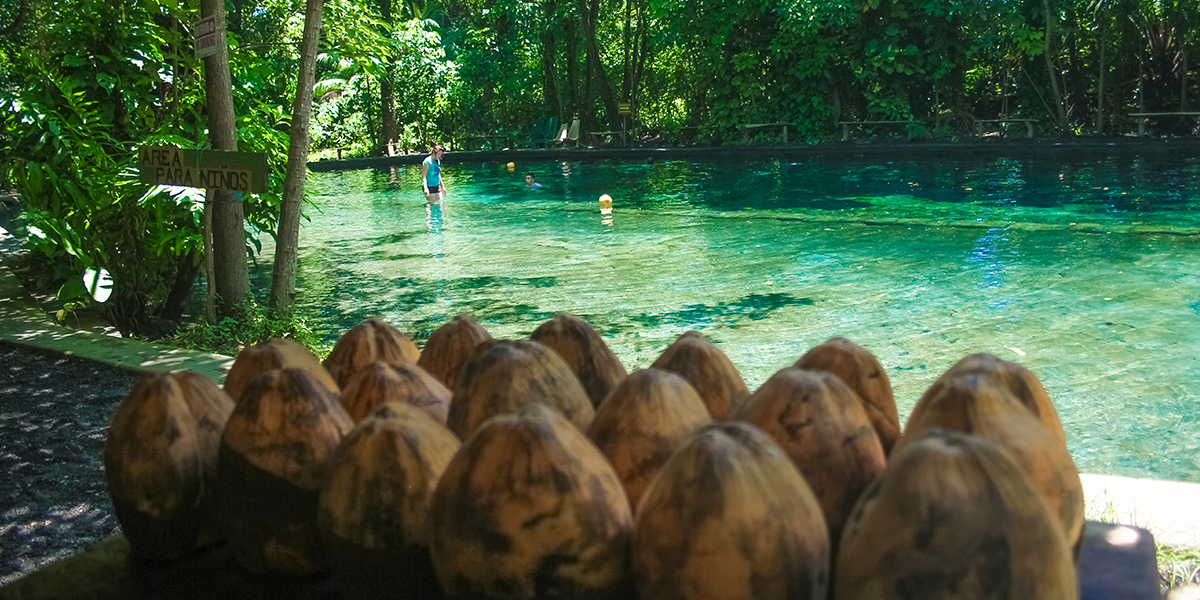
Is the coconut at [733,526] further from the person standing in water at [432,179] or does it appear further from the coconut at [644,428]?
the person standing in water at [432,179]

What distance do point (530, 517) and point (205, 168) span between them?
16.0 ft

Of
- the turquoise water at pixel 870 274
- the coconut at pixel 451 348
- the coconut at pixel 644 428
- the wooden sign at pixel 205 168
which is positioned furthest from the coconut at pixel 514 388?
the turquoise water at pixel 870 274

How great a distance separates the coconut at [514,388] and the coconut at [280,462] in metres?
0.17

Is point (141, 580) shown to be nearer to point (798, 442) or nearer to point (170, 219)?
point (798, 442)

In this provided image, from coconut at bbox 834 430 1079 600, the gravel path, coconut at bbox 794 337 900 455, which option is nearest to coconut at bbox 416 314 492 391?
coconut at bbox 794 337 900 455

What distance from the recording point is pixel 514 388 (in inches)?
51.9

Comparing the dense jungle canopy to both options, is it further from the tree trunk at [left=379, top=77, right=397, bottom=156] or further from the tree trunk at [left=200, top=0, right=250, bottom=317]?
the tree trunk at [left=200, top=0, right=250, bottom=317]

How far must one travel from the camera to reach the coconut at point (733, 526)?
100 centimetres

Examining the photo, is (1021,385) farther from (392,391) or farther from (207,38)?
(207,38)

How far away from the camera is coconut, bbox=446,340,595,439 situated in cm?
132

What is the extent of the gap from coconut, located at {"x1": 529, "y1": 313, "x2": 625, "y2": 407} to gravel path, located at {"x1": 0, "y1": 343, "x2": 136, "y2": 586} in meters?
1.73

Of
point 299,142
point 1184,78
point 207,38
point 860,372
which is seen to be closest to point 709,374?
point 860,372

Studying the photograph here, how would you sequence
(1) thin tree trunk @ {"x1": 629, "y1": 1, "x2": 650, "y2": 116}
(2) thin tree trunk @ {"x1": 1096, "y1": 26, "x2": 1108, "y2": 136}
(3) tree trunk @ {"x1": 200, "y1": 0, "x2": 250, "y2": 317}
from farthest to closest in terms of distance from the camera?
(1) thin tree trunk @ {"x1": 629, "y1": 1, "x2": 650, "y2": 116}, (2) thin tree trunk @ {"x1": 1096, "y1": 26, "x2": 1108, "y2": 136}, (3) tree trunk @ {"x1": 200, "y1": 0, "x2": 250, "y2": 317}

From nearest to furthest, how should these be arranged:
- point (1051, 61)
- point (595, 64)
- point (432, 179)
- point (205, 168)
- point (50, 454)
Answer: point (50, 454), point (205, 168), point (432, 179), point (1051, 61), point (595, 64)
